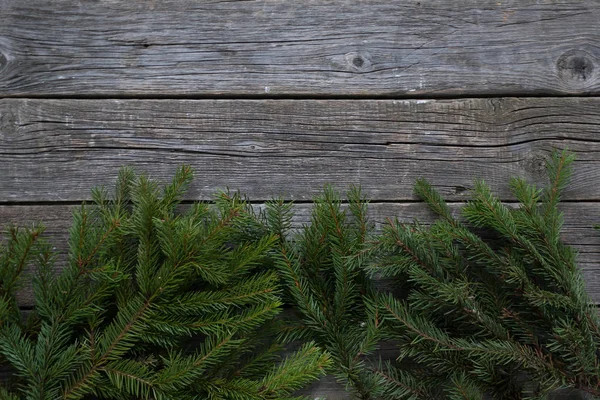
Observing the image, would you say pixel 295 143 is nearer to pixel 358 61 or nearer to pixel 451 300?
pixel 358 61

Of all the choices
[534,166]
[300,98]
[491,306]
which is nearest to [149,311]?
[300,98]

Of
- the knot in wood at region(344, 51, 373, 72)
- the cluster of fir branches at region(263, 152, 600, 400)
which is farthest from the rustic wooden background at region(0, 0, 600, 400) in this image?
the cluster of fir branches at region(263, 152, 600, 400)

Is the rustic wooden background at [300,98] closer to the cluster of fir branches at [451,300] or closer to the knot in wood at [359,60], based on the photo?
the knot in wood at [359,60]

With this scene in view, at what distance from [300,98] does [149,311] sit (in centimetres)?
58

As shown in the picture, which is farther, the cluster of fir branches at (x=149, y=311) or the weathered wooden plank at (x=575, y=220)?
the weathered wooden plank at (x=575, y=220)

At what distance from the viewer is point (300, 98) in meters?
1.29

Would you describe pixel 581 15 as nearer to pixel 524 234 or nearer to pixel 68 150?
pixel 524 234

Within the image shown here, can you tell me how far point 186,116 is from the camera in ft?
4.16

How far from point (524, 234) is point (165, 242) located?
75 cm

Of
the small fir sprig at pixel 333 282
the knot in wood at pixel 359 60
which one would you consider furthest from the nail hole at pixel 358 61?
the small fir sprig at pixel 333 282

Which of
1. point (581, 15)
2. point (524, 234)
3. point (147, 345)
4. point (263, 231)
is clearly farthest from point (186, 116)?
point (581, 15)

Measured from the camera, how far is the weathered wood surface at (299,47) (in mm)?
1271

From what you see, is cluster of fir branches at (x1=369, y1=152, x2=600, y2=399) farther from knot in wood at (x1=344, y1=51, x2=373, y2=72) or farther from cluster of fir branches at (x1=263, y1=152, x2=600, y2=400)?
knot in wood at (x1=344, y1=51, x2=373, y2=72)

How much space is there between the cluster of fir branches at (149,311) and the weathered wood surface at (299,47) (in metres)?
0.31
